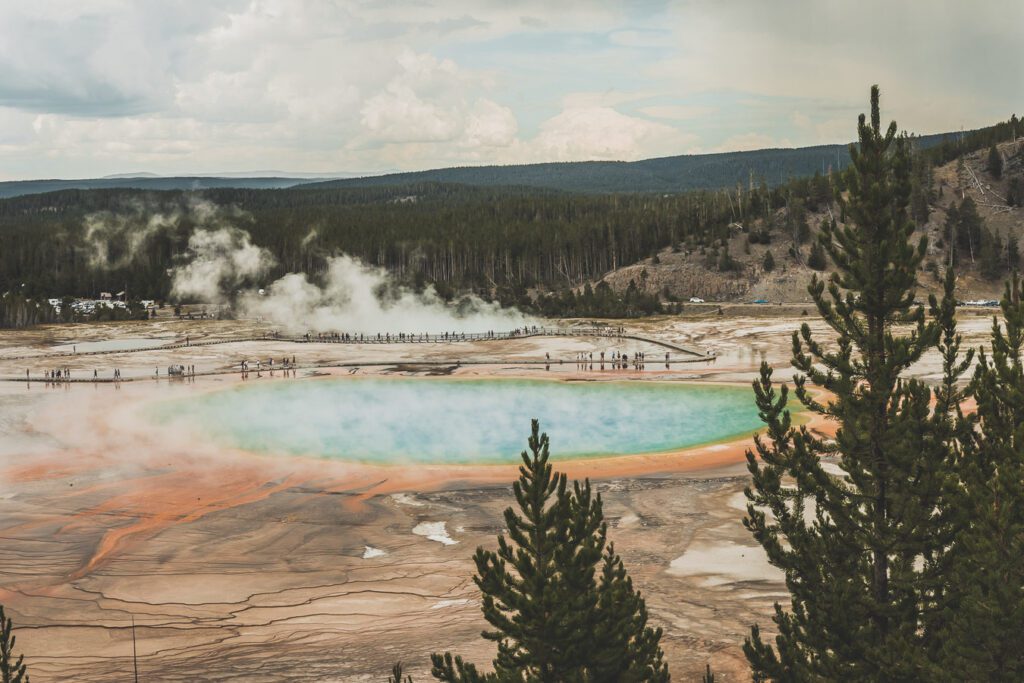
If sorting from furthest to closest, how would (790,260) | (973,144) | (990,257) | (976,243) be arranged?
(973,144) → (790,260) → (976,243) → (990,257)

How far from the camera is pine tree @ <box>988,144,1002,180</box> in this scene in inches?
3999

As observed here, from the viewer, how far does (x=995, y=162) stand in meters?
102

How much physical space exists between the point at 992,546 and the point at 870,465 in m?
2.03

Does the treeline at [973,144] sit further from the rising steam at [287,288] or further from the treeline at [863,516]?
the treeline at [863,516]

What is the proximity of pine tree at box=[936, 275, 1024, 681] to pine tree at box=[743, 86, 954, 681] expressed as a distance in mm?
440

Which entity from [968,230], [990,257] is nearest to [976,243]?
[968,230]

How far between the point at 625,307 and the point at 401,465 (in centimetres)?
5582

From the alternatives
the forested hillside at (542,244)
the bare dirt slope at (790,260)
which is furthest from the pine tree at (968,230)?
the bare dirt slope at (790,260)

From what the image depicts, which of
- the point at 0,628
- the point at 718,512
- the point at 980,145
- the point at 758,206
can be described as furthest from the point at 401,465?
the point at 980,145

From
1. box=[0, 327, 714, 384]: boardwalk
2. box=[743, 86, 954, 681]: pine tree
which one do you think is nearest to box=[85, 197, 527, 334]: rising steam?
box=[0, 327, 714, 384]: boardwalk

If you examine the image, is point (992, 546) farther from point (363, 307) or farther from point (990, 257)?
point (990, 257)

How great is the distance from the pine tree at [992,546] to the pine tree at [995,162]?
106966 millimetres

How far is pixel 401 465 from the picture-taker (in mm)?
31828

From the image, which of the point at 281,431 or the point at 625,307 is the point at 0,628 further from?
the point at 625,307
